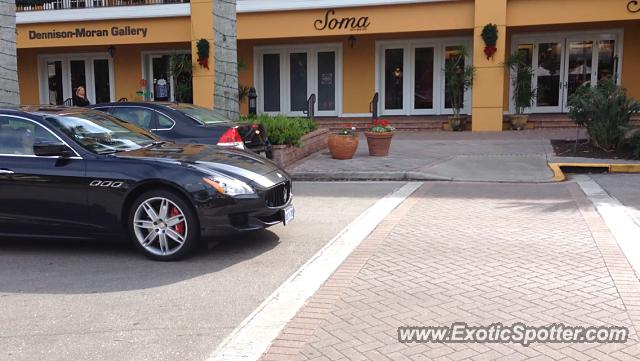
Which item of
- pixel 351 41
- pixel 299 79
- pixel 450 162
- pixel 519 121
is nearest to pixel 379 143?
pixel 450 162

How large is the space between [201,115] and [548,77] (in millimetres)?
14411

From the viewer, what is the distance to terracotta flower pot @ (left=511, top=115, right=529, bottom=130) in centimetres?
1866

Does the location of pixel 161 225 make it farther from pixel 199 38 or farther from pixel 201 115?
pixel 199 38

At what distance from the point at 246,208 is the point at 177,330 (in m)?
1.87

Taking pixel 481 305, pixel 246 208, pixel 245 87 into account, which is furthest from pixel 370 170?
pixel 245 87

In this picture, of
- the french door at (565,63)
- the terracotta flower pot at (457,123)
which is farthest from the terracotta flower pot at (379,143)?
the french door at (565,63)

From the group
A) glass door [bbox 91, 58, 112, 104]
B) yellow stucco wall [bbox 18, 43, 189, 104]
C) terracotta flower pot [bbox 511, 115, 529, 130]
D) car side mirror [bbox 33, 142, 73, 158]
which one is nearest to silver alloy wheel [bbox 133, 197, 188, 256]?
car side mirror [bbox 33, 142, 73, 158]

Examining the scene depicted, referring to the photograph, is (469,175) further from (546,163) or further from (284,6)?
(284,6)

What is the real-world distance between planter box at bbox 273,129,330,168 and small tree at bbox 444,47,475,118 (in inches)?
207

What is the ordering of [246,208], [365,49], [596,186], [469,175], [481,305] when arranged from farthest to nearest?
[365,49], [469,175], [596,186], [246,208], [481,305]

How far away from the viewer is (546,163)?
12242 millimetres

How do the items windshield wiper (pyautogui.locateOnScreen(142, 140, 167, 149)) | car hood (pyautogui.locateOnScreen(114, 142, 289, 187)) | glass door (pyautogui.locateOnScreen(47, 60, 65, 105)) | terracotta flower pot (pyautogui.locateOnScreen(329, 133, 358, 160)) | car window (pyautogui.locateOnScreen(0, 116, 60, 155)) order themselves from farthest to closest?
glass door (pyautogui.locateOnScreen(47, 60, 65, 105)) → terracotta flower pot (pyautogui.locateOnScreen(329, 133, 358, 160)) → windshield wiper (pyautogui.locateOnScreen(142, 140, 167, 149)) → car window (pyautogui.locateOnScreen(0, 116, 60, 155)) → car hood (pyautogui.locateOnScreen(114, 142, 289, 187))

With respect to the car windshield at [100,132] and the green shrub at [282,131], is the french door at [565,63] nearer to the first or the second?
the green shrub at [282,131]

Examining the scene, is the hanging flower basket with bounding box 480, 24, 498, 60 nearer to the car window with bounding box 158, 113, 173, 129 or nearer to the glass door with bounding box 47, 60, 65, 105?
the car window with bounding box 158, 113, 173, 129
